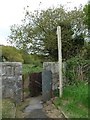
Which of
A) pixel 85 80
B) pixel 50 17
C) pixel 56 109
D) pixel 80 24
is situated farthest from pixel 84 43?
pixel 56 109

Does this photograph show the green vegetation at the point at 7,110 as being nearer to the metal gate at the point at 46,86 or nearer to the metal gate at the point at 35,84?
the metal gate at the point at 46,86

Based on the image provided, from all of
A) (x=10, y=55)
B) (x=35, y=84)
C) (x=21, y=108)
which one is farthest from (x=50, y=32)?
(x=21, y=108)

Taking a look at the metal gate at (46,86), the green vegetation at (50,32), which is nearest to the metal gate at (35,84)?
Result: the metal gate at (46,86)

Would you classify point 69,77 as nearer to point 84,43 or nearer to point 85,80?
point 85,80

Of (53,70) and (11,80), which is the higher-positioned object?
(53,70)

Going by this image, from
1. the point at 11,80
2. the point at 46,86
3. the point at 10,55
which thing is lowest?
the point at 46,86

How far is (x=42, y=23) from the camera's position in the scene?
23.3 meters

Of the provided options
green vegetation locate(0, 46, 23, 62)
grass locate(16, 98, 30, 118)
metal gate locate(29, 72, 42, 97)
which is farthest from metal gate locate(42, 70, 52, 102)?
green vegetation locate(0, 46, 23, 62)

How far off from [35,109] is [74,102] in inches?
48.0

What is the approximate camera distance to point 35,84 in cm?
1370

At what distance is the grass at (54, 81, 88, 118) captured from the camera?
9344 millimetres

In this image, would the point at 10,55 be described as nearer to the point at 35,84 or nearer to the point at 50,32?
the point at 50,32

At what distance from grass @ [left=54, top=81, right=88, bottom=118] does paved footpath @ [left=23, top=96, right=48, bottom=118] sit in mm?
573

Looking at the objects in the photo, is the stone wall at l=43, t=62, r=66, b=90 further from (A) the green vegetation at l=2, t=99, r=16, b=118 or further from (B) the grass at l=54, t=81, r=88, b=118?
(A) the green vegetation at l=2, t=99, r=16, b=118
